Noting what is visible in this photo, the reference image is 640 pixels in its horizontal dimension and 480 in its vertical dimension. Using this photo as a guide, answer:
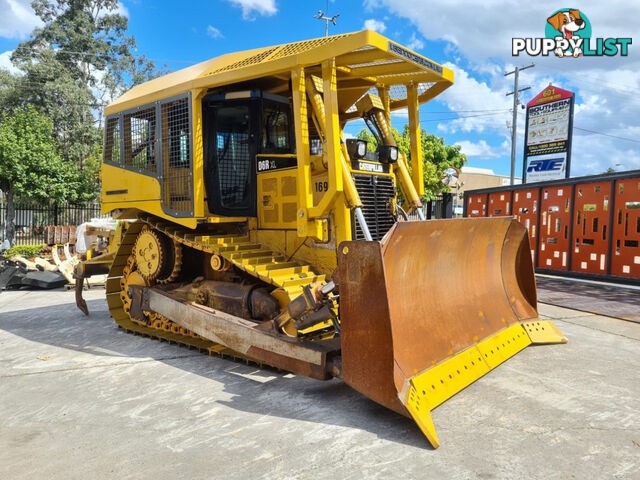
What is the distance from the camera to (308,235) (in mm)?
4773

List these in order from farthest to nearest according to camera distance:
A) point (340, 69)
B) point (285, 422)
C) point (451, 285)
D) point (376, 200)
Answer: point (376, 200) < point (340, 69) < point (451, 285) < point (285, 422)

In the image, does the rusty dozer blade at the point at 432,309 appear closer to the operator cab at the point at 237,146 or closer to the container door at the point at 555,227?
the operator cab at the point at 237,146

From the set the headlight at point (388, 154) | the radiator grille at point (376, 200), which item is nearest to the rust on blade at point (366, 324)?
the radiator grille at point (376, 200)

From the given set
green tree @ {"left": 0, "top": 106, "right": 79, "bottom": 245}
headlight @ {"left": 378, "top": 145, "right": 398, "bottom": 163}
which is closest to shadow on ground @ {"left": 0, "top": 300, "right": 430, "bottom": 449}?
headlight @ {"left": 378, "top": 145, "right": 398, "bottom": 163}

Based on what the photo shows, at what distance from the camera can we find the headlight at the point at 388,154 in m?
5.47

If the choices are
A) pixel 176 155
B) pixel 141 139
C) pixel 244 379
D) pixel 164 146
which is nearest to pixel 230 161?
pixel 176 155

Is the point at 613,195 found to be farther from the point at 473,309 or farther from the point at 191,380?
the point at 191,380

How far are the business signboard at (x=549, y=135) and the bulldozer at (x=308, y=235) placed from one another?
14.6 meters

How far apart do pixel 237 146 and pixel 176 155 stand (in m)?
0.76

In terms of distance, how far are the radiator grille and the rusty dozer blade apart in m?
0.98

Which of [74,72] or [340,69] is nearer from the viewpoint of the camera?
[340,69]

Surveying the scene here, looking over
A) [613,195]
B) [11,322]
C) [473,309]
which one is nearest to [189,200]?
[473,309]

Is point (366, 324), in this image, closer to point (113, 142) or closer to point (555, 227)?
point (113, 142)

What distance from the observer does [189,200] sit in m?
5.41
